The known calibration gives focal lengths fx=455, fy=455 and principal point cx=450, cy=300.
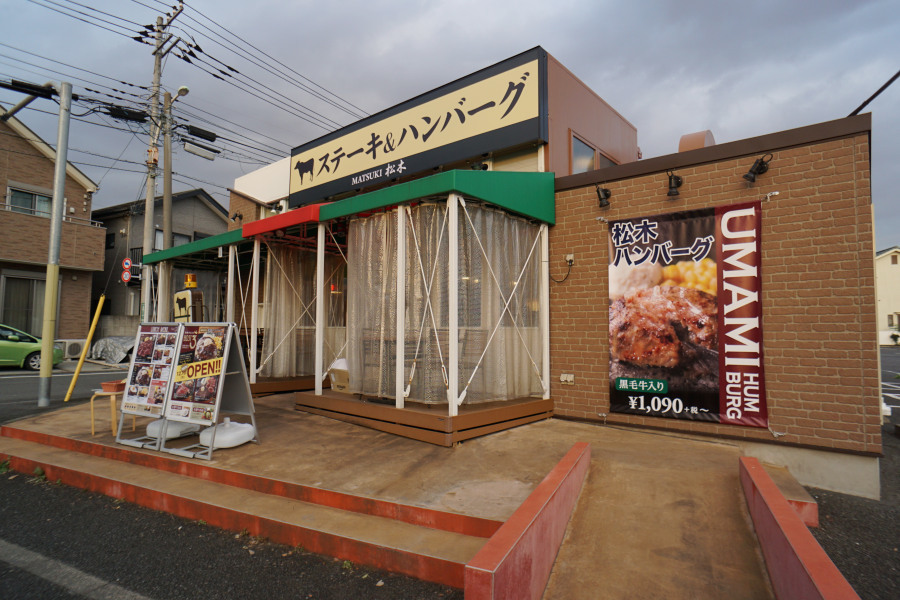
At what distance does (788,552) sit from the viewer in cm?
230

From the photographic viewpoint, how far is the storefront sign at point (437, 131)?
6.69 metres

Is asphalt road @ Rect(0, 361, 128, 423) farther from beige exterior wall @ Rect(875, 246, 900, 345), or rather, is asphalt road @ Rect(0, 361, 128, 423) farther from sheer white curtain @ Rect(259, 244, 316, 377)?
beige exterior wall @ Rect(875, 246, 900, 345)

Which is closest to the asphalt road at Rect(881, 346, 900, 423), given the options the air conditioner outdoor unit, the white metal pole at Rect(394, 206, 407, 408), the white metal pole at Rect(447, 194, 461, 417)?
the white metal pole at Rect(447, 194, 461, 417)

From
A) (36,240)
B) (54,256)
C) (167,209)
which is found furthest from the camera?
(36,240)

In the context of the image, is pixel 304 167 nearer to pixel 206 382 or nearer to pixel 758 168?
pixel 206 382

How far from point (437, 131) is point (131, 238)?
19.2 meters

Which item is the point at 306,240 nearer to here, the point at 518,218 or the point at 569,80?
the point at 518,218

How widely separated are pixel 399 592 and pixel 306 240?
664cm

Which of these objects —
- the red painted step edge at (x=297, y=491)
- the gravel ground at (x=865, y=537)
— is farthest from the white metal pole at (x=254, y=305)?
the gravel ground at (x=865, y=537)

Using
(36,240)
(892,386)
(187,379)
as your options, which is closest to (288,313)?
(187,379)

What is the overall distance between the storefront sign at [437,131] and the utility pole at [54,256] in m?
4.25

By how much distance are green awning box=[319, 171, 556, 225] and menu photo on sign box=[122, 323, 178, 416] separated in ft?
8.43

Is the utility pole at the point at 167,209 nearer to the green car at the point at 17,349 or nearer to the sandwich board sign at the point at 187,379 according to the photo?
the green car at the point at 17,349

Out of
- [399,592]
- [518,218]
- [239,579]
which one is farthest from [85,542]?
[518,218]
